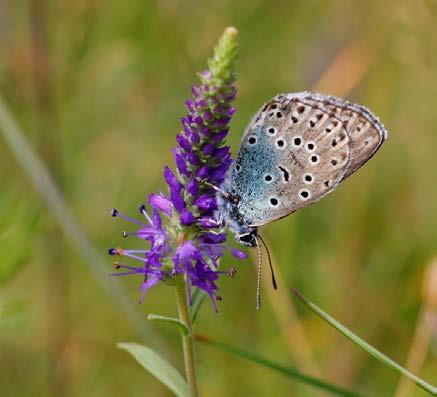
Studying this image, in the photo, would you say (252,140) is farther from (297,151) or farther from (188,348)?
(188,348)

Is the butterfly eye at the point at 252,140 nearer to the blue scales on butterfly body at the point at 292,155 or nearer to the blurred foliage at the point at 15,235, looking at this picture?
the blue scales on butterfly body at the point at 292,155

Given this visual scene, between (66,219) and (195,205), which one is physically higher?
(66,219)

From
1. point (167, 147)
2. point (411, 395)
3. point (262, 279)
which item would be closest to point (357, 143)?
point (411, 395)

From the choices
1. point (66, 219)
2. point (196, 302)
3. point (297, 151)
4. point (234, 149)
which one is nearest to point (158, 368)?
point (196, 302)

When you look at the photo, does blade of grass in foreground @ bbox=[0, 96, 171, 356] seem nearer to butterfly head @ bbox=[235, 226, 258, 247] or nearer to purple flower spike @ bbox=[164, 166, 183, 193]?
butterfly head @ bbox=[235, 226, 258, 247]

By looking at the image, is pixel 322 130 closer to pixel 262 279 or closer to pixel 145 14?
pixel 262 279

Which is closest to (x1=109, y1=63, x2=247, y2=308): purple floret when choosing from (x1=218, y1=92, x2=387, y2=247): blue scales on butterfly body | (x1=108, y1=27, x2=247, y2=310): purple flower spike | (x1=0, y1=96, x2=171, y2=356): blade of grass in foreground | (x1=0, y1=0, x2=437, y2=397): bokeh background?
(x1=108, y1=27, x2=247, y2=310): purple flower spike

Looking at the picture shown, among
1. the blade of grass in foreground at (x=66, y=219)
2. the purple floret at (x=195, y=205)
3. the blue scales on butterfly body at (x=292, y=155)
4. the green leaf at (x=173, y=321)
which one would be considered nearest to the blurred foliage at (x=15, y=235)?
the blade of grass in foreground at (x=66, y=219)
